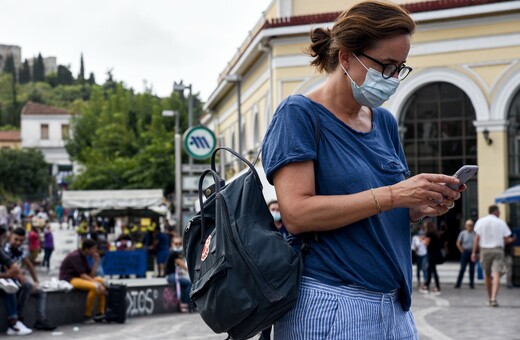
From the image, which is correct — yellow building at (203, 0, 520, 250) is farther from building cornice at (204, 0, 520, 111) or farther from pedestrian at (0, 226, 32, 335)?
pedestrian at (0, 226, 32, 335)

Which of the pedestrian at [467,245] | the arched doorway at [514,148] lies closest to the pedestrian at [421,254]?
the pedestrian at [467,245]

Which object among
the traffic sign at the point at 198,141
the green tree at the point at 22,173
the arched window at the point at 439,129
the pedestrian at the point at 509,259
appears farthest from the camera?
the green tree at the point at 22,173

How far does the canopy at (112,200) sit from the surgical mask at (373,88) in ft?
129

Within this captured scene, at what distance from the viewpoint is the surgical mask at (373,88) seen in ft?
10.7

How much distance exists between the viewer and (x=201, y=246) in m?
3.31

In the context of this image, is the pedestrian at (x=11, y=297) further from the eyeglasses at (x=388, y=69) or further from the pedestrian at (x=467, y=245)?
the pedestrian at (x=467, y=245)

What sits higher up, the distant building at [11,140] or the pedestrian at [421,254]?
the distant building at [11,140]

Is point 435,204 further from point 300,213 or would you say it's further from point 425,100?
point 425,100

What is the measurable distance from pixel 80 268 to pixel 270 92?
18.6m

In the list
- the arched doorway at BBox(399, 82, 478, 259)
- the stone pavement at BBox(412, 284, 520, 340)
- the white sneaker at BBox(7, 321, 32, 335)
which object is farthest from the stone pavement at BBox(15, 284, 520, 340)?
the arched doorway at BBox(399, 82, 478, 259)

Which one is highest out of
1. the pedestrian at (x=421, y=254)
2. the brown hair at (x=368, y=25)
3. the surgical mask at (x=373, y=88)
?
the brown hair at (x=368, y=25)

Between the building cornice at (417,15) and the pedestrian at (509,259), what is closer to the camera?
the pedestrian at (509,259)

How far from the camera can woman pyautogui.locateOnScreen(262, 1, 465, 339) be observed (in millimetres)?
3162

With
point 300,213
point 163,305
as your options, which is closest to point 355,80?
point 300,213
